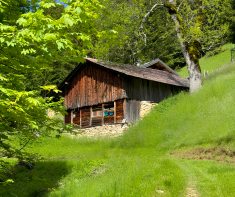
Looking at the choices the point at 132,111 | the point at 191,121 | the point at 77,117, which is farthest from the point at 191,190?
the point at 77,117

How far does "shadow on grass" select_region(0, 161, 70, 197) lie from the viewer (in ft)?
30.1

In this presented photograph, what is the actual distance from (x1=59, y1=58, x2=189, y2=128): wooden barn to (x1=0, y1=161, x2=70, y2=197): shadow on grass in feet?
32.3

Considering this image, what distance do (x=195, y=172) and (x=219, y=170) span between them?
0.93 metres

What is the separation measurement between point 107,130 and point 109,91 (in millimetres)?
3919

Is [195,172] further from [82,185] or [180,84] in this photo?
[180,84]

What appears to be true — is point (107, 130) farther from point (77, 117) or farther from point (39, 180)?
point (39, 180)

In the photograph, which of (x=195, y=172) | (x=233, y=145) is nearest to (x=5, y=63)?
(x=195, y=172)

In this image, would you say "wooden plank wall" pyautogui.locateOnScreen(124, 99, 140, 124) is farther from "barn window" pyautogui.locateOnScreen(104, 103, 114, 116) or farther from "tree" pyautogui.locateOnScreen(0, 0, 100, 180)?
"tree" pyautogui.locateOnScreen(0, 0, 100, 180)

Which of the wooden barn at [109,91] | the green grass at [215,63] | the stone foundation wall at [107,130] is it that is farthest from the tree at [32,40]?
the green grass at [215,63]

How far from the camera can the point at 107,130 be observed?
2217 cm

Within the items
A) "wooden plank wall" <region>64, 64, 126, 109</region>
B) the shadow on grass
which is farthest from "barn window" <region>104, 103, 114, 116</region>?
the shadow on grass

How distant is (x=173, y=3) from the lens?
839 inches

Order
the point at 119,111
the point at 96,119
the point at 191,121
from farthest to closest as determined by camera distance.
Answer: the point at 96,119 < the point at 119,111 < the point at 191,121

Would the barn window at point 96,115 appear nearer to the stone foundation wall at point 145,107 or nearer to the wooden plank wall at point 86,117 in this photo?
the wooden plank wall at point 86,117
